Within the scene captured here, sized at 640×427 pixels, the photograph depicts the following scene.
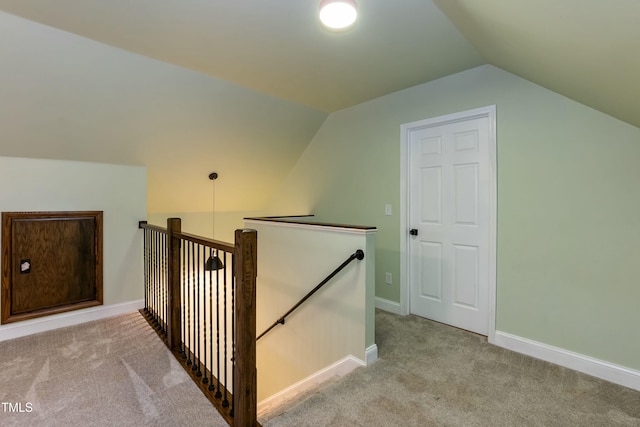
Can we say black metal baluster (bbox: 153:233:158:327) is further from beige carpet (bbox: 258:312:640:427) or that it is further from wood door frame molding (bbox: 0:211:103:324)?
beige carpet (bbox: 258:312:640:427)

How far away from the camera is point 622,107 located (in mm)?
1696

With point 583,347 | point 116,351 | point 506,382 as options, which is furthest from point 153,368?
point 583,347

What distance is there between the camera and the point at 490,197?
252 centimetres

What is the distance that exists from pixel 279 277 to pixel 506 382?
2.28 m

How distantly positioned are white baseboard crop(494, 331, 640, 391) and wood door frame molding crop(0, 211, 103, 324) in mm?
3750

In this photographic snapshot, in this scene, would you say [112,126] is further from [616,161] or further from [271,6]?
[616,161]

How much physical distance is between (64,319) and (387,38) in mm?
3685

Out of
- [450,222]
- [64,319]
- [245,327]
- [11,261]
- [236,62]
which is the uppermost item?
[236,62]

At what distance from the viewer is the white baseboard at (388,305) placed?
317cm

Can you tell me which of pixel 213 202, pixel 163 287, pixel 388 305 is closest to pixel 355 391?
pixel 388 305

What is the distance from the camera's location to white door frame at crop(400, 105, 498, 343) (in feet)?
8.19

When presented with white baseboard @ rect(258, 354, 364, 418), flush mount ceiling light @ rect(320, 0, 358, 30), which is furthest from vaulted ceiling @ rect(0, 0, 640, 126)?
white baseboard @ rect(258, 354, 364, 418)

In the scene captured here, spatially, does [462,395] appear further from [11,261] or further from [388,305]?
[11,261]

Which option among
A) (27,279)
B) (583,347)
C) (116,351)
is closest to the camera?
(583,347)
